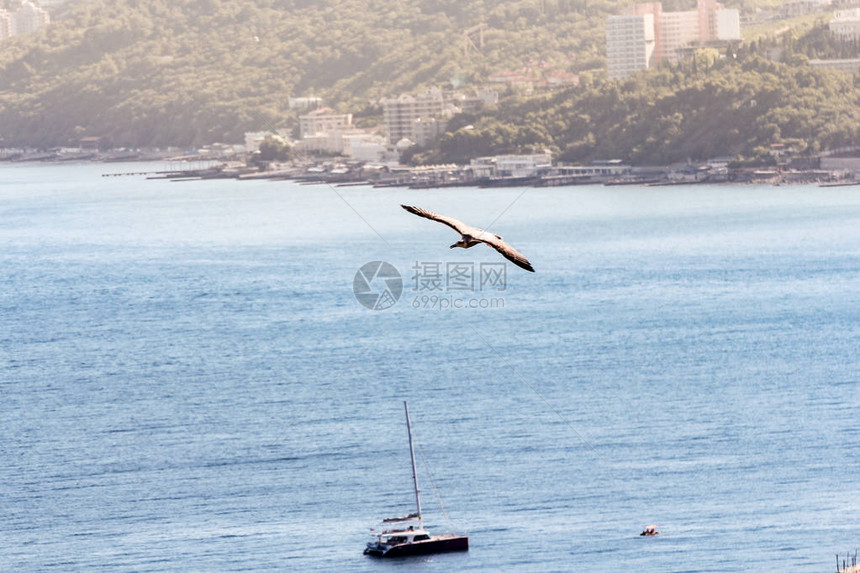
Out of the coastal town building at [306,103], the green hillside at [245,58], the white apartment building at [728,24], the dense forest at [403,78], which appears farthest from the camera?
the green hillside at [245,58]

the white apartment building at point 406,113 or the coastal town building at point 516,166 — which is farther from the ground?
the white apartment building at point 406,113

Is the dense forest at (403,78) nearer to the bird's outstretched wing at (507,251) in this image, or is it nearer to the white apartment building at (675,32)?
the white apartment building at (675,32)

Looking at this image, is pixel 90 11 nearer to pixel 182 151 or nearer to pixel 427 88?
pixel 182 151

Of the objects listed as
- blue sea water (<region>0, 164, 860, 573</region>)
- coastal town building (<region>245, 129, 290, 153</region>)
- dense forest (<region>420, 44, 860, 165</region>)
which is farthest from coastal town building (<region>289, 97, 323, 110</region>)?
blue sea water (<region>0, 164, 860, 573</region>)

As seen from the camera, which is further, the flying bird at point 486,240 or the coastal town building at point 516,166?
the coastal town building at point 516,166

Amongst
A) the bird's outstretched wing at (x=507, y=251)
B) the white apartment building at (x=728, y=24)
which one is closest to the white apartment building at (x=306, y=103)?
the white apartment building at (x=728, y=24)

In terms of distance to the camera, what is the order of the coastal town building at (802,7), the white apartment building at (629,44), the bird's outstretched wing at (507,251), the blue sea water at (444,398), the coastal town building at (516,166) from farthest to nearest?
the coastal town building at (802,7)
the white apartment building at (629,44)
the coastal town building at (516,166)
the blue sea water at (444,398)
the bird's outstretched wing at (507,251)

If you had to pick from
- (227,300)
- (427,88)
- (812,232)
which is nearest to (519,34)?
(427,88)
